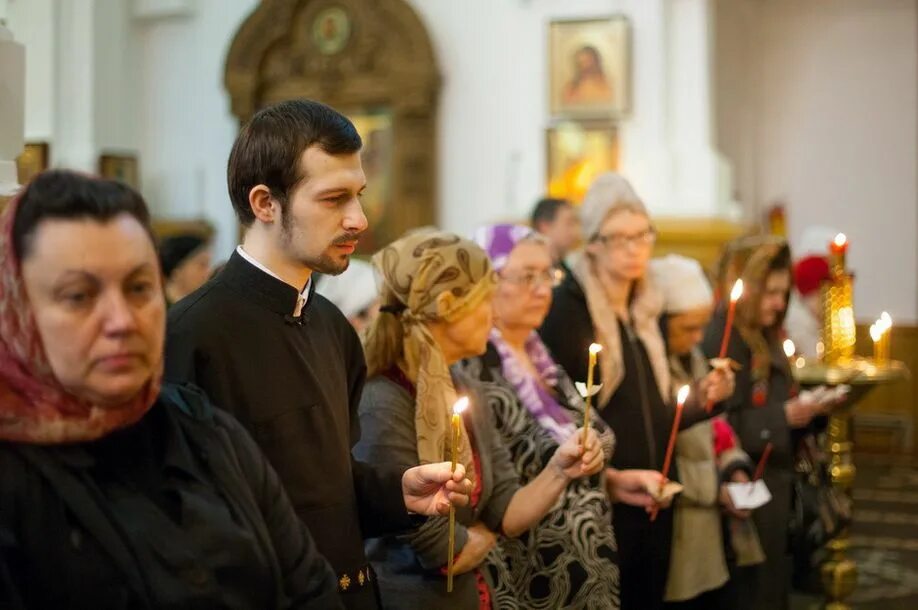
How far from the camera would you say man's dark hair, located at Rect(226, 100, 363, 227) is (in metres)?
2.17

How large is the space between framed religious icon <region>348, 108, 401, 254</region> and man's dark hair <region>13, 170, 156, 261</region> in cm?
903

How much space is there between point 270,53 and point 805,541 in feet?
25.5

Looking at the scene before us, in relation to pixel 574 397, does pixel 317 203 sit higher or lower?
higher

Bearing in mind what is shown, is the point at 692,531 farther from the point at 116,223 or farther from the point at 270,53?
the point at 270,53

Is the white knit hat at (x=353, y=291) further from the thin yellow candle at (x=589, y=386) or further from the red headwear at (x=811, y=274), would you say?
Answer: the red headwear at (x=811, y=274)

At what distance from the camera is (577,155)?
10000mm

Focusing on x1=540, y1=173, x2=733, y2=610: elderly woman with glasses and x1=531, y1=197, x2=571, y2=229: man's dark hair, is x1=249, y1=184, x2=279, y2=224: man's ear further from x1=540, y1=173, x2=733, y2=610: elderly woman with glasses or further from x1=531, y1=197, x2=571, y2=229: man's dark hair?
x1=531, y1=197, x2=571, y2=229: man's dark hair

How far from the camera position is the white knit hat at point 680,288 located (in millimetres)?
4312

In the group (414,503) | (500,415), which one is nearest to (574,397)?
(500,415)

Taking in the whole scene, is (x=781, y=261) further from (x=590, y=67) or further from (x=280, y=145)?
(x=590, y=67)

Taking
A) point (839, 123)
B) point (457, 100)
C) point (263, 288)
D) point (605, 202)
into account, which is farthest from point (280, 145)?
point (839, 123)

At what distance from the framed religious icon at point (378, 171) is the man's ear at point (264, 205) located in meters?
8.38

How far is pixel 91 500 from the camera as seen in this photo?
149 cm

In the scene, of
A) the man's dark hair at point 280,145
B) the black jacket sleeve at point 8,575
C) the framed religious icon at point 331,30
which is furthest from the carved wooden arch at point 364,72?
the black jacket sleeve at point 8,575
